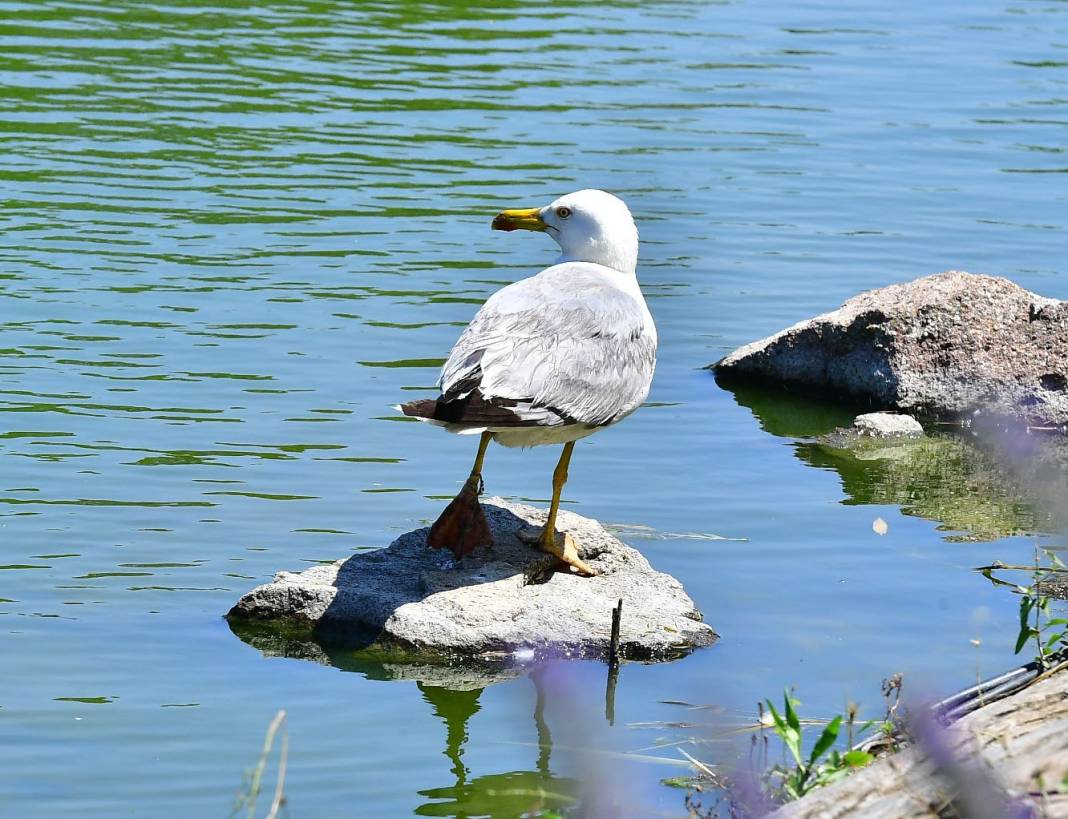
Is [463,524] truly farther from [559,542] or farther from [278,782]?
[278,782]

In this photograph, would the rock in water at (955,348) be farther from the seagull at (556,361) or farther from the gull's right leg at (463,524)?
the gull's right leg at (463,524)

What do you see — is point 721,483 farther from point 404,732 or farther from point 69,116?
point 69,116

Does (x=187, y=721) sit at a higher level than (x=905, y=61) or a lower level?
lower

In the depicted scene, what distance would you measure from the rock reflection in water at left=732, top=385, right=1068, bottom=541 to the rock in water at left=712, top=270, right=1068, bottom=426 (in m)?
0.23

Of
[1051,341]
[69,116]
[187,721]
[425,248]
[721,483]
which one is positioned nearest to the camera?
A: [187,721]

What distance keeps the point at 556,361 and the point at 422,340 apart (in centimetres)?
398

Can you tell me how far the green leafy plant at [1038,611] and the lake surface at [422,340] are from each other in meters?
0.15

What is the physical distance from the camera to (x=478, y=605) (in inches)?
265

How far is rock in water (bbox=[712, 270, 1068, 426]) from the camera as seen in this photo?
982 cm

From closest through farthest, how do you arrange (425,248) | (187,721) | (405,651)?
(187,721) < (405,651) < (425,248)

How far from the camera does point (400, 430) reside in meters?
9.40

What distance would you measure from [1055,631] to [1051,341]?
340 cm

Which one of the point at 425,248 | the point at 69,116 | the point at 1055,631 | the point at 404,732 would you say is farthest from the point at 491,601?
the point at 69,116

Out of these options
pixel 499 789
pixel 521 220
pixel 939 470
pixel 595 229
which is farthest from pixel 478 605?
pixel 939 470
